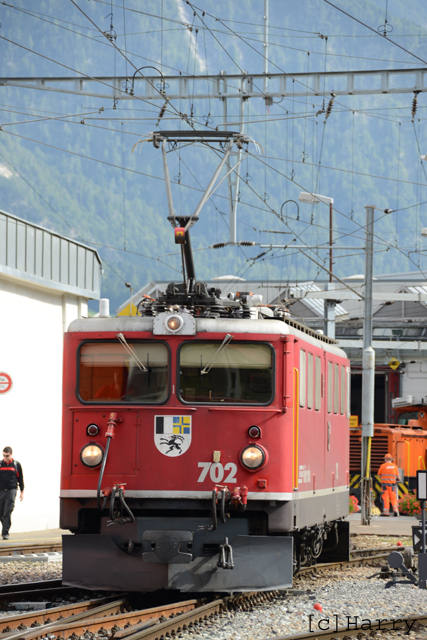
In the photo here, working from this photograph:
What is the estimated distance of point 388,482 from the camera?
24.2 meters

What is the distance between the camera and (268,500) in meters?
9.16

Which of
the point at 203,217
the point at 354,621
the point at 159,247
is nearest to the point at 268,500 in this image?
the point at 354,621

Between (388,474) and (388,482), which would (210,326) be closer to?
(388,474)

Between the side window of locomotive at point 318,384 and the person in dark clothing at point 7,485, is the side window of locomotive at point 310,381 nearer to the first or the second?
the side window of locomotive at point 318,384

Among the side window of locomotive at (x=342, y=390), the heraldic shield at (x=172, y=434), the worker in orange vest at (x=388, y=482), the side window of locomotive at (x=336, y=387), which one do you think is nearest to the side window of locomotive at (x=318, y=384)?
the side window of locomotive at (x=336, y=387)

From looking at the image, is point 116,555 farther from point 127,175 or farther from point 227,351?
point 127,175

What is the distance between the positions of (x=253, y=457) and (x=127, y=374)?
60.1 inches

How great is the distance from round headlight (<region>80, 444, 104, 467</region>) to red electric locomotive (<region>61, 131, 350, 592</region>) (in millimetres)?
14

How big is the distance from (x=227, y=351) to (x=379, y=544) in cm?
932

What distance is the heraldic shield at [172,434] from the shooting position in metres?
9.20

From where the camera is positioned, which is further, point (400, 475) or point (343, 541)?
point (400, 475)

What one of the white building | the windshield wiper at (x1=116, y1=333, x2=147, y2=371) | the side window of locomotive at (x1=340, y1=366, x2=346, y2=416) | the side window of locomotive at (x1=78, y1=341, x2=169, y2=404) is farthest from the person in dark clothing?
the windshield wiper at (x1=116, y1=333, x2=147, y2=371)

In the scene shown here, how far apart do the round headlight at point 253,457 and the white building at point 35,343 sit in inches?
377

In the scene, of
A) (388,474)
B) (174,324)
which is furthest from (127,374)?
(388,474)
